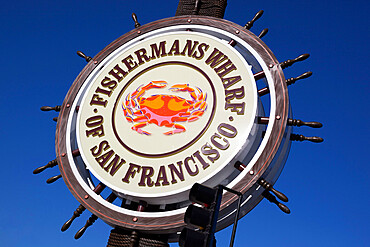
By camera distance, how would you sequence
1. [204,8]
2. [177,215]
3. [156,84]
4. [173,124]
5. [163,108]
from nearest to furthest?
1. [177,215]
2. [173,124]
3. [163,108]
4. [156,84]
5. [204,8]

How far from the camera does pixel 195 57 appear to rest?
400 centimetres

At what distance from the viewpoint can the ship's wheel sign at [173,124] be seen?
10.9 feet

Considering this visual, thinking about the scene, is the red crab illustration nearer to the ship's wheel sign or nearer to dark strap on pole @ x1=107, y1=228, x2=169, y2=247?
the ship's wheel sign

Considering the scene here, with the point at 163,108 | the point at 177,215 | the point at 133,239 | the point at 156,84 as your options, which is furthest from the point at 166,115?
the point at 133,239

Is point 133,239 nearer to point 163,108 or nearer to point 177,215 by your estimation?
point 177,215

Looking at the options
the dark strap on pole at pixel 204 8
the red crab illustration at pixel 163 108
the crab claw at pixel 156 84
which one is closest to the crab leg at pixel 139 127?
the red crab illustration at pixel 163 108

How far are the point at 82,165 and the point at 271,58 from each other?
1.91m

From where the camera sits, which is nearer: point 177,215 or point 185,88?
point 177,215

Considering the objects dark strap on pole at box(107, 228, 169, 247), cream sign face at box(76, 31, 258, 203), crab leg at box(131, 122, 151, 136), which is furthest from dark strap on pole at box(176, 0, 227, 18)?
dark strap on pole at box(107, 228, 169, 247)

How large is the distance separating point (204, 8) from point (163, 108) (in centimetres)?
155

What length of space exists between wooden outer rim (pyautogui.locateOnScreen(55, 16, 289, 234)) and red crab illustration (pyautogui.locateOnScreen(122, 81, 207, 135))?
0.62 meters

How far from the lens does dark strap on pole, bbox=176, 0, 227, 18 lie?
4738 millimetres

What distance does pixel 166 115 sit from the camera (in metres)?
3.80

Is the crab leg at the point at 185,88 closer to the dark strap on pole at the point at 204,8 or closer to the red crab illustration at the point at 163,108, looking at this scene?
the red crab illustration at the point at 163,108
